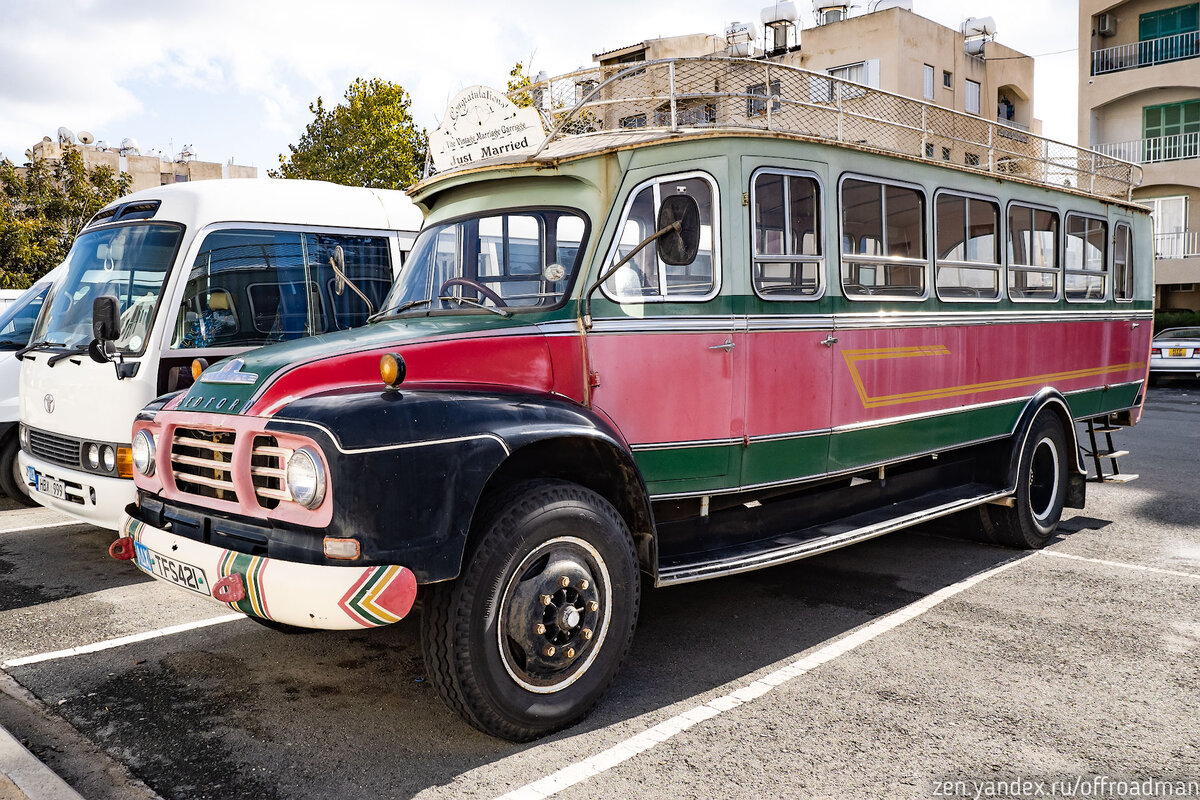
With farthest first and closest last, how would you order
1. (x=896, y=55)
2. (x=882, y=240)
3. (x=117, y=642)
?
1. (x=896, y=55)
2. (x=882, y=240)
3. (x=117, y=642)

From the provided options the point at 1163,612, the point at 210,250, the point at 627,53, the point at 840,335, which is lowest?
the point at 1163,612

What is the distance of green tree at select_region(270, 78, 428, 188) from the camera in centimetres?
2548

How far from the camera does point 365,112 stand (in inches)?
1011

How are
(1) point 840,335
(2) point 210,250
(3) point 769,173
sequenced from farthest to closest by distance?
(2) point 210,250 → (1) point 840,335 → (3) point 769,173

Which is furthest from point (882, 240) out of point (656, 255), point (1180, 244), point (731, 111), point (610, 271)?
point (1180, 244)

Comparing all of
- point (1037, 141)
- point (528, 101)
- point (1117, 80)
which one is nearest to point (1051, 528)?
point (1037, 141)

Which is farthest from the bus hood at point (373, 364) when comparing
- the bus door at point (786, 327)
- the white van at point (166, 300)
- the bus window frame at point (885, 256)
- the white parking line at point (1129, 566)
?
the white parking line at point (1129, 566)

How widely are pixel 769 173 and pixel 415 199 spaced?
80.1 inches

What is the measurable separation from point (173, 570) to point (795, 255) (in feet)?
11.3

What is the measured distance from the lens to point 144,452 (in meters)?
4.47

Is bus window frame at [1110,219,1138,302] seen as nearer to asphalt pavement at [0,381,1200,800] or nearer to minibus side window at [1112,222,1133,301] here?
minibus side window at [1112,222,1133,301]

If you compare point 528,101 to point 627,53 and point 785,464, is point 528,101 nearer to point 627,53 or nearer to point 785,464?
point 785,464

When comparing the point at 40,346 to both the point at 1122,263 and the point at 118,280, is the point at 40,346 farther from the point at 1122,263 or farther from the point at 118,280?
the point at 1122,263

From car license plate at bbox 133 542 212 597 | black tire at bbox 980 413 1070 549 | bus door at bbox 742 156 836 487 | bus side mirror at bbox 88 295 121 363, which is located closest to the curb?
Result: car license plate at bbox 133 542 212 597
